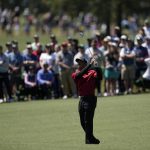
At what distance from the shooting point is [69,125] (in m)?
20.8

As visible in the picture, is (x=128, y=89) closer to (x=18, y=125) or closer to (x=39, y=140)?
(x=18, y=125)

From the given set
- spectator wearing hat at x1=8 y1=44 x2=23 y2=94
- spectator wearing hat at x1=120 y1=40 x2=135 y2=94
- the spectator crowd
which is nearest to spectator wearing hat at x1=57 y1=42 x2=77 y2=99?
the spectator crowd

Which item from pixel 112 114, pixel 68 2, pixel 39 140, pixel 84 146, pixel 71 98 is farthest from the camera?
pixel 68 2

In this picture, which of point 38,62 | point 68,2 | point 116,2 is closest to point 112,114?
point 38,62

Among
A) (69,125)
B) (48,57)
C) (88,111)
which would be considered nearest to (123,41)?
(48,57)

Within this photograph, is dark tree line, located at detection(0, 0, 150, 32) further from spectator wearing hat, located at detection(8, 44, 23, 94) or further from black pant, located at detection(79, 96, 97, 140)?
black pant, located at detection(79, 96, 97, 140)

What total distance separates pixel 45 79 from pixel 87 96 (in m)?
10.5

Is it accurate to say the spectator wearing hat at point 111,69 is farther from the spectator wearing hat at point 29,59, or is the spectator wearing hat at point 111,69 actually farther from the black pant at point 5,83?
the black pant at point 5,83

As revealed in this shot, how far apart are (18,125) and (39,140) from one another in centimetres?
278

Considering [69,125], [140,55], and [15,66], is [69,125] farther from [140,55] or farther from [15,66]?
[140,55]

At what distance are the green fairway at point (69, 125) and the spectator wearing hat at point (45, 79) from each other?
1.05 m

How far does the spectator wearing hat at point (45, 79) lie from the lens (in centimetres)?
2788

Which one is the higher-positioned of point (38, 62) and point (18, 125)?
point (38, 62)

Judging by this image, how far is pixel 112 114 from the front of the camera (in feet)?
74.4
